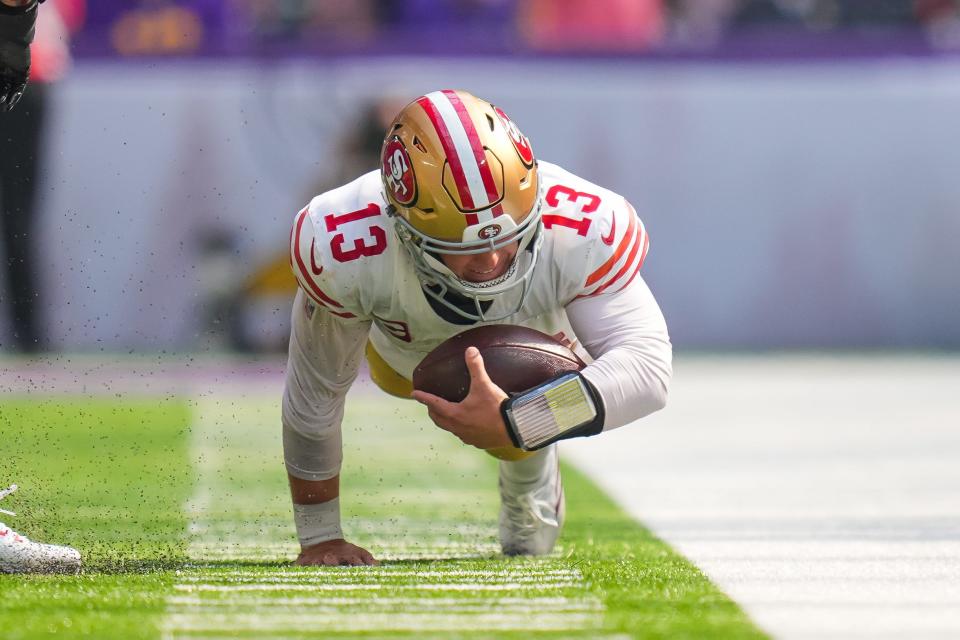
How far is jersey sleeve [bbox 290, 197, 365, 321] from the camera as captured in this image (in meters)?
3.61

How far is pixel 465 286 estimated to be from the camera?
3.54m

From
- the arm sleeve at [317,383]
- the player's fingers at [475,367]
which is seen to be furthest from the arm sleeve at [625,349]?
the arm sleeve at [317,383]

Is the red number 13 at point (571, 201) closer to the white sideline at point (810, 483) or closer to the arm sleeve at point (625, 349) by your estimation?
the arm sleeve at point (625, 349)

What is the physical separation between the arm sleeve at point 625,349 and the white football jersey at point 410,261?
1.6 inches

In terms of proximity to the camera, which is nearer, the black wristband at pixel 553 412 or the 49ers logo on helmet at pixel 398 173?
the black wristband at pixel 553 412

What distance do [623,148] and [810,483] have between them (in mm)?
5093

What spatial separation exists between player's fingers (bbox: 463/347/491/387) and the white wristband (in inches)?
28.1

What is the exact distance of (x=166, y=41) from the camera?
10.3 meters

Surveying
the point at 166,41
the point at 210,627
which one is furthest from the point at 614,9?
the point at 210,627

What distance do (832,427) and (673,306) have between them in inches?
124

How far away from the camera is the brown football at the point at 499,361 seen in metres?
3.48

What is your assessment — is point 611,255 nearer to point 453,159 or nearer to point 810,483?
point 453,159

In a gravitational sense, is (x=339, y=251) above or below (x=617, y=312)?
above

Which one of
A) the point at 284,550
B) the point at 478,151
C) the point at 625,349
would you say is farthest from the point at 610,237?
the point at 284,550
